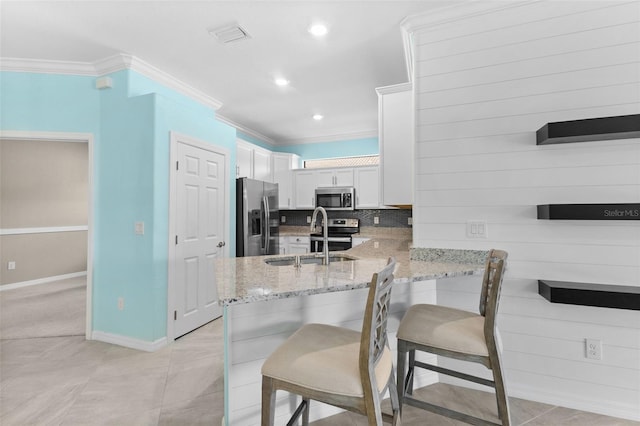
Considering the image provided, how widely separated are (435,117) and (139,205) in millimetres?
2706

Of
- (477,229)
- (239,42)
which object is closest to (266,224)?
(239,42)

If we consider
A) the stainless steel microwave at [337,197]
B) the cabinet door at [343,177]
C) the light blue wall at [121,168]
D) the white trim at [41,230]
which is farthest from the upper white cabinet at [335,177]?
the white trim at [41,230]

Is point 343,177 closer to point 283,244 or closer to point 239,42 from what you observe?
point 283,244

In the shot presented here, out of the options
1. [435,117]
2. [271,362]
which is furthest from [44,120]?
[435,117]

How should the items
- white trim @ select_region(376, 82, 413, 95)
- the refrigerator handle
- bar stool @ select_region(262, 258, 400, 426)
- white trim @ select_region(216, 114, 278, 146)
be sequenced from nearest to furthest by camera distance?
bar stool @ select_region(262, 258, 400, 426) < white trim @ select_region(376, 82, 413, 95) < the refrigerator handle < white trim @ select_region(216, 114, 278, 146)

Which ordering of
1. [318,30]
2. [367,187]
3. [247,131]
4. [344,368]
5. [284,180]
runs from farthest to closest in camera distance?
1. [284,180]
2. [247,131]
3. [367,187]
4. [318,30]
5. [344,368]

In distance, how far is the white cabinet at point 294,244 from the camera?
5363 mm

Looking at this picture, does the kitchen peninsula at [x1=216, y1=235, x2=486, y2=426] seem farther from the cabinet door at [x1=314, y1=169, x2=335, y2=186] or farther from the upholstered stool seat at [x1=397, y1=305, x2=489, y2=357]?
the cabinet door at [x1=314, y1=169, x2=335, y2=186]

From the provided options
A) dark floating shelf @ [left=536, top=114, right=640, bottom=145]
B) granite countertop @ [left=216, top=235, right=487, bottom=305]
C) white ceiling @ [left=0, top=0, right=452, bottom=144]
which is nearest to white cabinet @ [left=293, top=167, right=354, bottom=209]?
white ceiling @ [left=0, top=0, right=452, bottom=144]

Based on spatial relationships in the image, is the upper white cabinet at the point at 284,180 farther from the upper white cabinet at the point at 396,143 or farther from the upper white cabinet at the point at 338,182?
the upper white cabinet at the point at 396,143

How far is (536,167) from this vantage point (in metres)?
2.07

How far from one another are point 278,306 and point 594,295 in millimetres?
1804

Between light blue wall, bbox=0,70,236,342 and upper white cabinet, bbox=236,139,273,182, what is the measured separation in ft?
4.75

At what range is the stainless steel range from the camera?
5168mm
